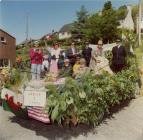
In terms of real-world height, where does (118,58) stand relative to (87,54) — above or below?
below

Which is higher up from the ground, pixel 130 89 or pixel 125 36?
pixel 125 36

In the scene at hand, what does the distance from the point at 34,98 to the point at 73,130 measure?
3.93ft

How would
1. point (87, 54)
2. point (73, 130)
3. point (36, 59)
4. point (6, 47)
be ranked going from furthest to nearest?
point (87, 54) → point (36, 59) → point (6, 47) → point (73, 130)

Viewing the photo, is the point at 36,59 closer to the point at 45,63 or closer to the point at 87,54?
the point at 45,63

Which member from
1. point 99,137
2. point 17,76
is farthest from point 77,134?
point 17,76

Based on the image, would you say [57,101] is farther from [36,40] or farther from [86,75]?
[36,40]

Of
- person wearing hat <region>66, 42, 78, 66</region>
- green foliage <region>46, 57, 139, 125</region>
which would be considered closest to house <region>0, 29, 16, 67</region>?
green foliage <region>46, 57, 139, 125</region>

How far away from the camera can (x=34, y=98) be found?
8.58 m

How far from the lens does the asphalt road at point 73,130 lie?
8977 millimetres

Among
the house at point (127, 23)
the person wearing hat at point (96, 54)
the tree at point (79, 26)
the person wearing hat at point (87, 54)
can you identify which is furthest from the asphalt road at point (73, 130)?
the house at point (127, 23)

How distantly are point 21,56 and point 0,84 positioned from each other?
985 mm

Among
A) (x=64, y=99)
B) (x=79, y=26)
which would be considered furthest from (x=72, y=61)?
(x=79, y=26)

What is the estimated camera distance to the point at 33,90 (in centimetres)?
863

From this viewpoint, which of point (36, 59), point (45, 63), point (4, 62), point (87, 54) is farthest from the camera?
point (45, 63)
